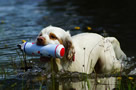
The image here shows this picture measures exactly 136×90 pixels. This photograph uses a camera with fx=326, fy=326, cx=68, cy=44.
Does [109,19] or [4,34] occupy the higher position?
[109,19]

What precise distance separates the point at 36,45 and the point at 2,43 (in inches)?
123

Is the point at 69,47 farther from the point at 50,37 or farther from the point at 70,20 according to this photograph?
the point at 70,20

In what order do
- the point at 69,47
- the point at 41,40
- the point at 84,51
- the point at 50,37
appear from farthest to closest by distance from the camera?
the point at 84,51 → the point at 69,47 → the point at 50,37 → the point at 41,40

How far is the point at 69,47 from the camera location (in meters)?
5.89

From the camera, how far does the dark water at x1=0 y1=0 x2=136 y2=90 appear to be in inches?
336

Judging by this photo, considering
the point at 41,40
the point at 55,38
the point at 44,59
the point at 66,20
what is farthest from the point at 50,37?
the point at 66,20

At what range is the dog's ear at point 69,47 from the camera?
5.85 meters

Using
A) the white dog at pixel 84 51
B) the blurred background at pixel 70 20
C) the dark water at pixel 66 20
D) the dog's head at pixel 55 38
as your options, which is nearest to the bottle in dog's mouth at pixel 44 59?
the white dog at pixel 84 51

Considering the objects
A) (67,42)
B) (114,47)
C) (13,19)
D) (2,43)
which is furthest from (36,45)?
(13,19)

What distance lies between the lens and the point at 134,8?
15180mm

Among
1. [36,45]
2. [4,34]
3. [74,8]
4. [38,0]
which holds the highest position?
[38,0]

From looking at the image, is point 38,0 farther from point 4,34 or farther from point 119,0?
point 4,34

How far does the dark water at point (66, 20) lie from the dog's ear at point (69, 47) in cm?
111

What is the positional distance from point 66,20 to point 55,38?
675 cm
